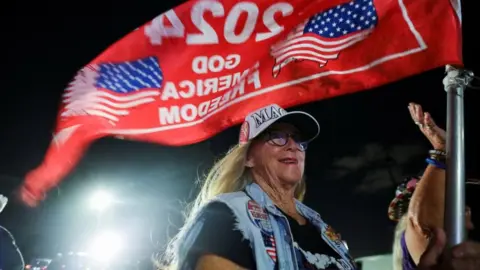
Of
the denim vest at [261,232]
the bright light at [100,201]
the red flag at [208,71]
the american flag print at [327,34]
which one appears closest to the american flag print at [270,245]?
the denim vest at [261,232]

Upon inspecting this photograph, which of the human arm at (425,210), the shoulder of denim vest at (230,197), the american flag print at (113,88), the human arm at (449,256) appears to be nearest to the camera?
the human arm at (449,256)

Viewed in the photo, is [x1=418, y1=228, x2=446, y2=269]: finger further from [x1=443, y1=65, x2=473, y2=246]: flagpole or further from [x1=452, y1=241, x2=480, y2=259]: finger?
[x1=443, y1=65, x2=473, y2=246]: flagpole

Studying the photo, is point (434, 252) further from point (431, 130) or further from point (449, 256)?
point (431, 130)

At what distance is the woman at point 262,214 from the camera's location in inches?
109

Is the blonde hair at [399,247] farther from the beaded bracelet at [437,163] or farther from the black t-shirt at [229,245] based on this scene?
the black t-shirt at [229,245]

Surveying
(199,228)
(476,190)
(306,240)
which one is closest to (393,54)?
(476,190)

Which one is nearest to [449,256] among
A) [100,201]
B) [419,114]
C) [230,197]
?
[230,197]

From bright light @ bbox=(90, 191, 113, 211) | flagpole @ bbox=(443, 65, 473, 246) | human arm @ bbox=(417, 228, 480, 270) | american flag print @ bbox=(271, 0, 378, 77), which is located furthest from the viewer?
bright light @ bbox=(90, 191, 113, 211)

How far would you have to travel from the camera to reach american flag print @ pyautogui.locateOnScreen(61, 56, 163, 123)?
189 inches

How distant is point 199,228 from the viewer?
2.86 m

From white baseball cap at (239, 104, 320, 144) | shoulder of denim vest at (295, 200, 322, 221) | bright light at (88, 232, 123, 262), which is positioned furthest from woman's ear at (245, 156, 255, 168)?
bright light at (88, 232, 123, 262)

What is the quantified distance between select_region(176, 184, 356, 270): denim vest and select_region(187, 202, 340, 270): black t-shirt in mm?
30

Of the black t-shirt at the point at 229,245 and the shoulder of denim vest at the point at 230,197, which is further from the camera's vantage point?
the shoulder of denim vest at the point at 230,197

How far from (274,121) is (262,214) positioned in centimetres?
71
